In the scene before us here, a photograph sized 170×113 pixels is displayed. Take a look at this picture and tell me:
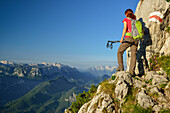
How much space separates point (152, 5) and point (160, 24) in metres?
2.44

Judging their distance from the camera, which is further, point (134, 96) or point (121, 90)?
point (121, 90)

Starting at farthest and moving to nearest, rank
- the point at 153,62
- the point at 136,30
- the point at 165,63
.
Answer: the point at 153,62 < the point at 165,63 < the point at 136,30

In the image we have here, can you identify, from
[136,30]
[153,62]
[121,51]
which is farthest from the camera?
[153,62]

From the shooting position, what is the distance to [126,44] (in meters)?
10.6

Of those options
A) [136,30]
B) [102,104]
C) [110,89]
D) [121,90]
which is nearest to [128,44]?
[136,30]

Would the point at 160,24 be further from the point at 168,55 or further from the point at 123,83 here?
the point at 123,83

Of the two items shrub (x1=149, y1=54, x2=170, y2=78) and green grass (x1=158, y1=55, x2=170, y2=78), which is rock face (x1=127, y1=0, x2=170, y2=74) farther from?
green grass (x1=158, y1=55, x2=170, y2=78)

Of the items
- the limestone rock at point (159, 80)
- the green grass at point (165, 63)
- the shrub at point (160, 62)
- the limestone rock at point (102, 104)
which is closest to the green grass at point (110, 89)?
the limestone rock at point (102, 104)

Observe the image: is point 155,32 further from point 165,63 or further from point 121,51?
point 121,51

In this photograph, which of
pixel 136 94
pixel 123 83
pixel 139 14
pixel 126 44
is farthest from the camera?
pixel 139 14

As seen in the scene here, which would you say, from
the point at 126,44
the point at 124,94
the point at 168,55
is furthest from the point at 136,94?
the point at 168,55

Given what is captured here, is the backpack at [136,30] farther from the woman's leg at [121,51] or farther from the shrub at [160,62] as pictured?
the shrub at [160,62]

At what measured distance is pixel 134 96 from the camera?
27.5 feet

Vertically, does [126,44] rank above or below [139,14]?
below
